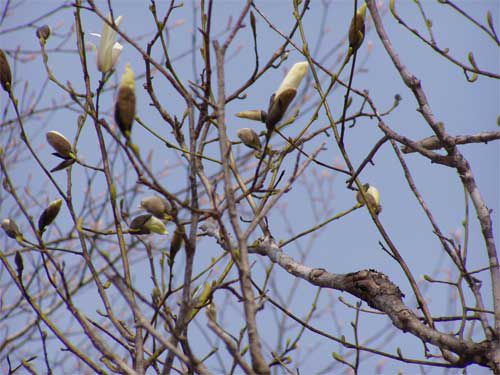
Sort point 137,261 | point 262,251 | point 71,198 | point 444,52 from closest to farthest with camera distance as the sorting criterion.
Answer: point 71,198, point 444,52, point 262,251, point 137,261

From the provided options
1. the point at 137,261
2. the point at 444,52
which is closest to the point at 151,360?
the point at 444,52

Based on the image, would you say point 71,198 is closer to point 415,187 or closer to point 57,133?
point 57,133

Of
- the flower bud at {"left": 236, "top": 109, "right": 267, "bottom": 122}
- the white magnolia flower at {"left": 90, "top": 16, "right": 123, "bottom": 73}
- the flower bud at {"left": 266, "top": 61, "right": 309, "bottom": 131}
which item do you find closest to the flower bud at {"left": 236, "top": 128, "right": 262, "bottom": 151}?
the flower bud at {"left": 236, "top": 109, "right": 267, "bottom": 122}

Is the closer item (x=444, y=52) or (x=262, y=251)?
(x=444, y=52)

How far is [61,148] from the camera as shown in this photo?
1.03 metres

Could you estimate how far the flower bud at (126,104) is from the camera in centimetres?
74

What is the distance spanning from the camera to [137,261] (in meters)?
3.32

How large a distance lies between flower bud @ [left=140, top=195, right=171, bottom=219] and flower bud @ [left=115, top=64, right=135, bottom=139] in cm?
14

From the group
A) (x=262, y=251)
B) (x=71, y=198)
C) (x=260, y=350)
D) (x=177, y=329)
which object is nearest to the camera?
(x=260, y=350)

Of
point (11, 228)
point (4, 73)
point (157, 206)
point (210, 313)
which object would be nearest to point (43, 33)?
point (4, 73)

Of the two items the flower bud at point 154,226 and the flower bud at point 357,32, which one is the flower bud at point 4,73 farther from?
the flower bud at point 357,32

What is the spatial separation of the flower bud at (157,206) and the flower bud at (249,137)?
0.75 ft

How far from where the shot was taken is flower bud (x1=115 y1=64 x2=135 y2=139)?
738 millimetres

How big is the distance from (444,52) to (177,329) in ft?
2.31
